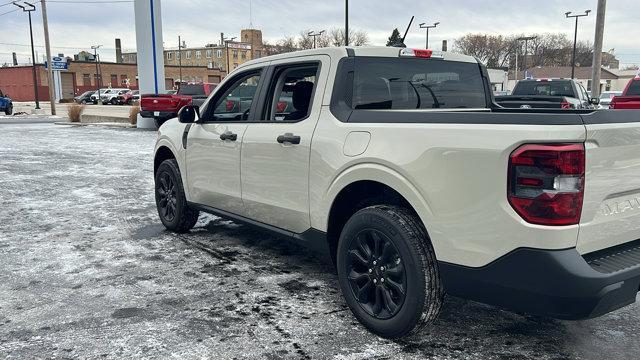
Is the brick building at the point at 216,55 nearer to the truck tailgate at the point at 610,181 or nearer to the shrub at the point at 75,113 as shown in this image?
the shrub at the point at 75,113

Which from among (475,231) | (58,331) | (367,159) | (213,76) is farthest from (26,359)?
(213,76)

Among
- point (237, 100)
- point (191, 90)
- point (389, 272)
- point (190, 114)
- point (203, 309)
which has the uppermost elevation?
point (191, 90)

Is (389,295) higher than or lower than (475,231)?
lower

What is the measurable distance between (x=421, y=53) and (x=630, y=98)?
1086 centimetres

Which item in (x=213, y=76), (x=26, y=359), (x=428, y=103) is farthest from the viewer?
(x=213, y=76)

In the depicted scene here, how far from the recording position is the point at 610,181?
8.51ft

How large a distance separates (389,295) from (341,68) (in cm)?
158

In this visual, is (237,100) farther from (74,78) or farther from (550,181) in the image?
(74,78)

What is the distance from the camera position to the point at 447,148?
9.02 feet

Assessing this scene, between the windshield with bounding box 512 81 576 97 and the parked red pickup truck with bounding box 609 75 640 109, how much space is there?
1.54 m

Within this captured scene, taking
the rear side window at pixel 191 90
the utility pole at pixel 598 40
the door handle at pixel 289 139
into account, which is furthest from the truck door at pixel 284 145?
the utility pole at pixel 598 40

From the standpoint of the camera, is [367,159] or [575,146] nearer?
[575,146]

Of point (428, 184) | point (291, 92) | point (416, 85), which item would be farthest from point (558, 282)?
point (291, 92)

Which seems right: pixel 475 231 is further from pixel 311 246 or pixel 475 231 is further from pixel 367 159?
pixel 311 246
